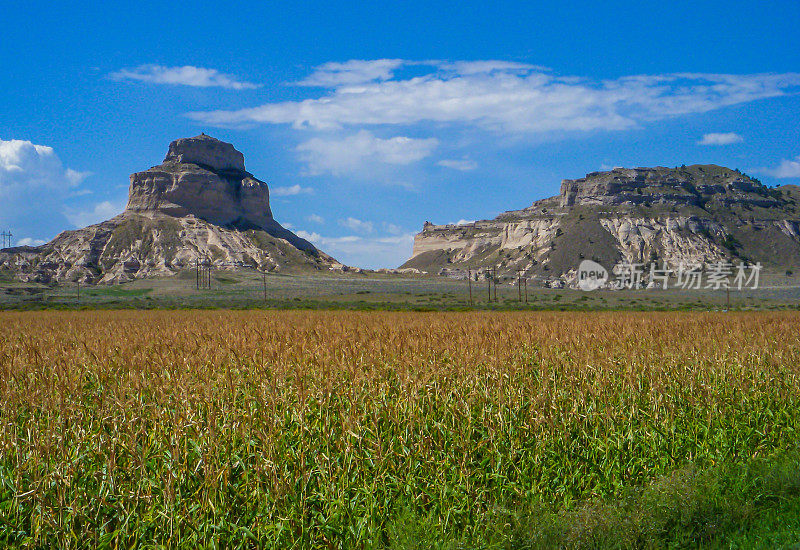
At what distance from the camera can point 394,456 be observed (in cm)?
581

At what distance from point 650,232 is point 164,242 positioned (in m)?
133

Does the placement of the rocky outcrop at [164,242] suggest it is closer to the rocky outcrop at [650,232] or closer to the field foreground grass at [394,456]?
the rocky outcrop at [650,232]

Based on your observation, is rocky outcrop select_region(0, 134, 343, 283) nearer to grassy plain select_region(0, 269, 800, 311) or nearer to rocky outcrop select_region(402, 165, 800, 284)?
grassy plain select_region(0, 269, 800, 311)

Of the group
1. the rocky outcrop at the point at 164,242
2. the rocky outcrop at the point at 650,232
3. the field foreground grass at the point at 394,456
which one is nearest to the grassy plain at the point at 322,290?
the rocky outcrop at the point at 164,242

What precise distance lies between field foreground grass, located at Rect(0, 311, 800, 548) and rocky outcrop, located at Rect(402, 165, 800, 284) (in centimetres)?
13849

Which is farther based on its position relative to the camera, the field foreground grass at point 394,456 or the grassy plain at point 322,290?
the grassy plain at point 322,290

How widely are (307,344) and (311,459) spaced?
253 inches

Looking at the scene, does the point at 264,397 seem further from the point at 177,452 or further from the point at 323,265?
the point at 323,265

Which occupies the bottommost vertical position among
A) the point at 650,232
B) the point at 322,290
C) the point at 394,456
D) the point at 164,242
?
the point at 394,456

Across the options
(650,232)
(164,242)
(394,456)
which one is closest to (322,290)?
(164,242)

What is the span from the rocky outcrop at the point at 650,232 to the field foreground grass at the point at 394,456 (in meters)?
138

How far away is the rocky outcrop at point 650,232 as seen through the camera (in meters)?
157

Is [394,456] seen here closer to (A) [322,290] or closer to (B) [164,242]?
(A) [322,290]

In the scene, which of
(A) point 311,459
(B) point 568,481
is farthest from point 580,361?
(A) point 311,459
